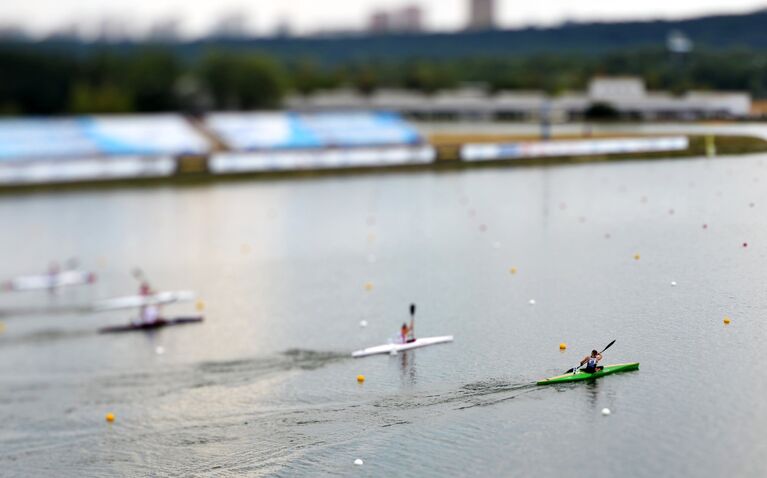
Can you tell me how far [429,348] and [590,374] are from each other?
5901mm

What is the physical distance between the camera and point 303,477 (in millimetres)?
21172

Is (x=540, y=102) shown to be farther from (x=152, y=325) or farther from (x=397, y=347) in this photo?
(x=397, y=347)

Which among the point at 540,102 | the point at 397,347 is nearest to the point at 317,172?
the point at 540,102

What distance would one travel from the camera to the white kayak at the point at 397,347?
28562mm

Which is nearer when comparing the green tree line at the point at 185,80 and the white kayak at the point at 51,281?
the white kayak at the point at 51,281

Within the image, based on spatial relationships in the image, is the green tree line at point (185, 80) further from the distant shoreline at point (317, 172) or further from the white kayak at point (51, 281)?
the white kayak at point (51, 281)

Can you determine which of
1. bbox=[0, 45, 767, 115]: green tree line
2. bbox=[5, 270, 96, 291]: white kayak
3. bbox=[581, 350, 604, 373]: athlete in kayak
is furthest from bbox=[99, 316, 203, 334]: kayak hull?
bbox=[0, 45, 767, 115]: green tree line

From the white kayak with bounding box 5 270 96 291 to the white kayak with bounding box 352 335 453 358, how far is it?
20.1 meters

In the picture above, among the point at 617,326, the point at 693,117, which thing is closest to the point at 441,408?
the point at 617,326

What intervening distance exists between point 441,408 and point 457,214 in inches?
1144

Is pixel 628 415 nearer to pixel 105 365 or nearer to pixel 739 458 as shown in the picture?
pixel 739 458

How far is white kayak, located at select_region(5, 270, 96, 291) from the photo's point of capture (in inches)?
1711

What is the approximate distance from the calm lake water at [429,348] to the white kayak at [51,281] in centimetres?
78

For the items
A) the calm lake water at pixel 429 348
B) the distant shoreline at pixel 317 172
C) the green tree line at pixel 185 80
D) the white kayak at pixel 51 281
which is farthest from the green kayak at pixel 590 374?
the green tree line at pixel 185 80
